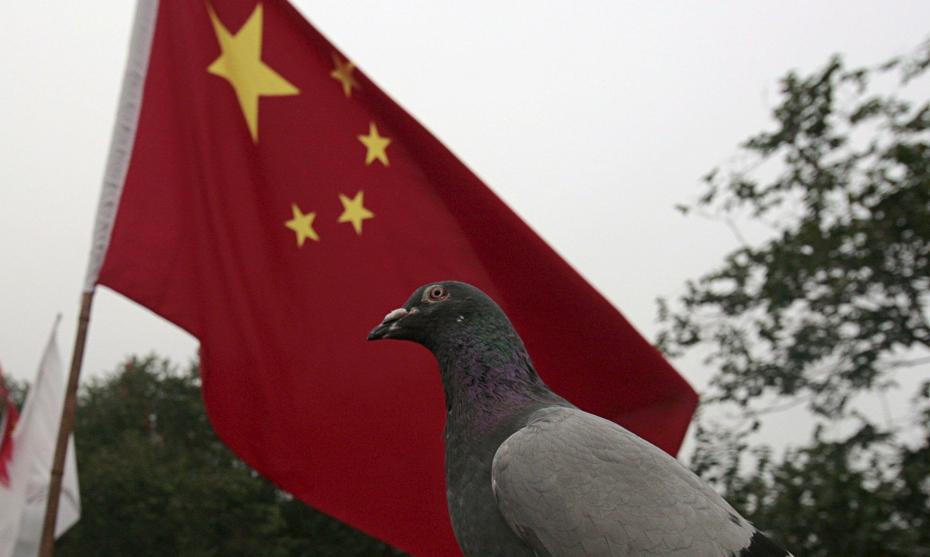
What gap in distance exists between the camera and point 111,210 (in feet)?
11.6

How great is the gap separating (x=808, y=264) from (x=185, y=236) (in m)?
5.08

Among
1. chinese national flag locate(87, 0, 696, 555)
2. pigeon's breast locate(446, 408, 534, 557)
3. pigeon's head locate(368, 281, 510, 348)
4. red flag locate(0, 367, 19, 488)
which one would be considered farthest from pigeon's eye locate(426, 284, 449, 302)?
red flag locate(0, 367, 19, 488)

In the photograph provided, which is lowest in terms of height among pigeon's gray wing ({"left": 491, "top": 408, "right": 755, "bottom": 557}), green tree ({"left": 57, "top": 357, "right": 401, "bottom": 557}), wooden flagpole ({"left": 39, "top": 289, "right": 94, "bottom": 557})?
pigeon's gray wing ({"left": 491, "top": 408, "right": 755, "bottom": 557})

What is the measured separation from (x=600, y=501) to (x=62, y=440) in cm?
190

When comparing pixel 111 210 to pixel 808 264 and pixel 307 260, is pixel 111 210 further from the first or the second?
pixel 808 264

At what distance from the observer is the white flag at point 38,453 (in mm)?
6195

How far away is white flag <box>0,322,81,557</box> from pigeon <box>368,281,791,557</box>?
467 centimetres

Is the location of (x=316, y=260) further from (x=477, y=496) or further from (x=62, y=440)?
(x=477, y=496)

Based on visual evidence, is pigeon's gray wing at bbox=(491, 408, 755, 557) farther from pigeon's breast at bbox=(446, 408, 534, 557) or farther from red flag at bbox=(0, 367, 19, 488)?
red flag at bbox=(0, 367, 19, 488)

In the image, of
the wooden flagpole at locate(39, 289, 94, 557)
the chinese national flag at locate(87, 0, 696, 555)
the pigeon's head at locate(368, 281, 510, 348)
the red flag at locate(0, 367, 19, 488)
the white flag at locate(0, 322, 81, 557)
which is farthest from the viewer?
the red flag at locate(0, 367, 19, 488)

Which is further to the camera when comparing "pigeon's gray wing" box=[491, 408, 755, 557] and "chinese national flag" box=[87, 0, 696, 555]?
"chinese national flag" box=[87, 0, 696, 555]

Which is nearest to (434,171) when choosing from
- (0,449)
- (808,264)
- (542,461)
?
(542,461)

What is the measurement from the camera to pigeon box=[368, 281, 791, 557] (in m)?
2.08

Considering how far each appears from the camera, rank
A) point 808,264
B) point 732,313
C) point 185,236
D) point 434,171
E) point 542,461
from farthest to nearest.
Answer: point 732,313 → point 808,264 → point 434,171 → point 185,236 → point 542,461
